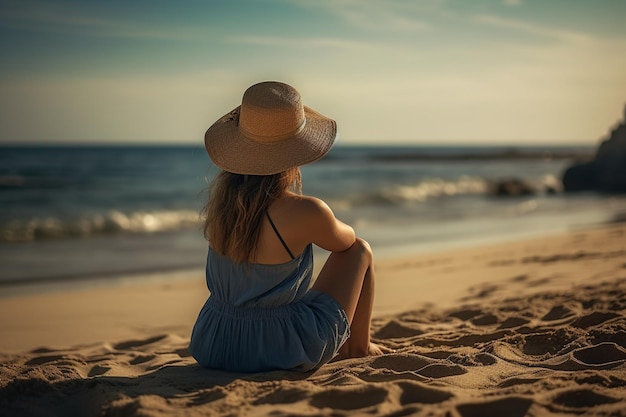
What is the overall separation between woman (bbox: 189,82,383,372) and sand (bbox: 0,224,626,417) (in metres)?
0.17

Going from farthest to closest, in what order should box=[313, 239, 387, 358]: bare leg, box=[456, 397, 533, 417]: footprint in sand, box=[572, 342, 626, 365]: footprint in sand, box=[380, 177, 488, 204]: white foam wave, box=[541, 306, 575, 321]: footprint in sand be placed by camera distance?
box=[380, 177, 488, 204]: white foam wave → box=[541, 306, 575, 321]: footprint in sand → box=[313, 239, 387, 358]: bare leg → box=[572, 342, 626, 365]: footprint in sand → box=[456, 397, 533, 417]: footprint in sand

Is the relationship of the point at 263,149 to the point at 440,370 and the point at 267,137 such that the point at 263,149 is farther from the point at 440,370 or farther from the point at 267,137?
the point at 440,370

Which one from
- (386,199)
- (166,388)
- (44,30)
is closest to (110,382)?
(166,388)

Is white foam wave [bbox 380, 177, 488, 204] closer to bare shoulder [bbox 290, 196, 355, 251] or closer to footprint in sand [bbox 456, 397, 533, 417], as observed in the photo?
bare shoulder [bbox 290, 196, 355, 251]

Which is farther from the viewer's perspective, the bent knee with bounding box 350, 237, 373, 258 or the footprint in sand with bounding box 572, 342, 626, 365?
the bent knee with bounding box 350, 237, 373, 258

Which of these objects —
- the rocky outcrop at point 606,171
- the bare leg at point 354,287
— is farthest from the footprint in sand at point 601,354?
the rocky outcrop at point 606,171

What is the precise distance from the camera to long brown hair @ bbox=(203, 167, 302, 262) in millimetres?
3166

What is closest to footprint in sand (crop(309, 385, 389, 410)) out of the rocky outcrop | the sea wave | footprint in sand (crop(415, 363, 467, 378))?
footprint in sand (crop(415, 363, 467, 378))

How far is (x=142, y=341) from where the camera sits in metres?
4.83

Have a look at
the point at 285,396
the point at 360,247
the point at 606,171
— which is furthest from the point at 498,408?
the point at 606,171

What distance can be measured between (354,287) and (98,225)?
35.3ft

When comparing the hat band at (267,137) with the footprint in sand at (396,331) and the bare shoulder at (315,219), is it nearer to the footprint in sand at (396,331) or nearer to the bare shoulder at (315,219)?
the bare shoulder at (315,219)

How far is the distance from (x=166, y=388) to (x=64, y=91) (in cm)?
2135

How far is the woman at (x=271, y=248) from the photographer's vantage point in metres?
3.19
